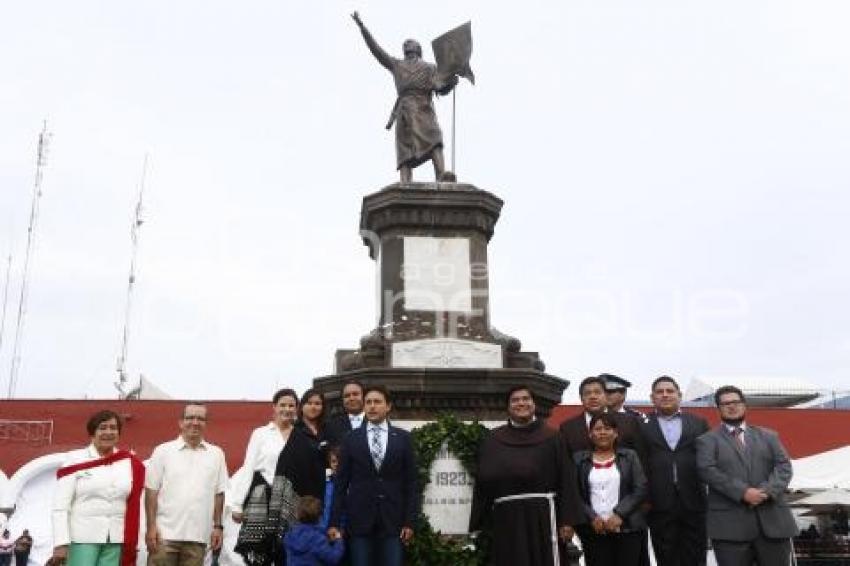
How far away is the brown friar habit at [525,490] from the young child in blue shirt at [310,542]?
1052 mm

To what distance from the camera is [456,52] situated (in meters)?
9.88

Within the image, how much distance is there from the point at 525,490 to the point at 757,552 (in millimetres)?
1563

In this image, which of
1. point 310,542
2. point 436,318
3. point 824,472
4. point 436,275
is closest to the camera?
point 310,542

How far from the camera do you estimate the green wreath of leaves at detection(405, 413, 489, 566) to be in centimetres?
648

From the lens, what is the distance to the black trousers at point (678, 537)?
6.13 meters

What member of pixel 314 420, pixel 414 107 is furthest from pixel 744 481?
pixel 414 107

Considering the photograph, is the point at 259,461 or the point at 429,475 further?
the point at 429,475

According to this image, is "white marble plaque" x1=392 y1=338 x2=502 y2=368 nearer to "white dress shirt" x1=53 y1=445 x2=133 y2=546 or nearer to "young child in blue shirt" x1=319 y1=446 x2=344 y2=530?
"young child in blue shirt" x1=319 y1=446 x2=344 y2=530

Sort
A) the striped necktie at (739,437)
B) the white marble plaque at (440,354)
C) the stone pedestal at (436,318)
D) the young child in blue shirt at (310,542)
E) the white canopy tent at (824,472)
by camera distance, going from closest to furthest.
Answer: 1. the young child in blue shirt at (310,542)
2. the striped necktie at (739,437)
3. the stone pedestal at (436,318)
4. the white marble plaque at (440,354)
5. the white canopy tent at (824,472)

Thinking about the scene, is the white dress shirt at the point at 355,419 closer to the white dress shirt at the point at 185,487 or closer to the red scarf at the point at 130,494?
the white dress shirt at the point at 185,487

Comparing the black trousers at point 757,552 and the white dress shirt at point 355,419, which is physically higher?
the white dress shirt at point 355,419

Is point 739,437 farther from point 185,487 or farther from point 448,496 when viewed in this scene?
point 185,487

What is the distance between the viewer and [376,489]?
564cm

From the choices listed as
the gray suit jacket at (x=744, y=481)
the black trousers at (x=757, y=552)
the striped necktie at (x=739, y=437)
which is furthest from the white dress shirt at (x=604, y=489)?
the striped necktie at (x=739, y=437)
